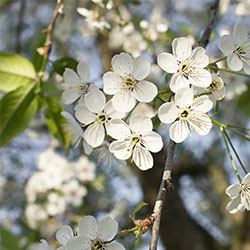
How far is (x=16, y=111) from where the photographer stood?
1.02 metres

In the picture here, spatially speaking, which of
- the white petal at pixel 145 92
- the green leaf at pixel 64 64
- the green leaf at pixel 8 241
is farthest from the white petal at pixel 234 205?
the green leaf at pixel 8 241

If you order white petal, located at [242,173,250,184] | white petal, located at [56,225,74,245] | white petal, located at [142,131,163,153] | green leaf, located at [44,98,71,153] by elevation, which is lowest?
green leaf, located at [44,98,71,153]

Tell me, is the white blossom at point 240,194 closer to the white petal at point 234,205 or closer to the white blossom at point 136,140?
the white petal at point 234,205

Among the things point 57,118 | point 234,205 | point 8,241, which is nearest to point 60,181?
point 8,241

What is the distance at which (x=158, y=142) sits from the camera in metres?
0.70

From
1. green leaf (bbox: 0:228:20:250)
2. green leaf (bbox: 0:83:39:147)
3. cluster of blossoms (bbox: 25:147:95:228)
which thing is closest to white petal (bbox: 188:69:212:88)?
green leaf (bbox: 0:83:39:147)

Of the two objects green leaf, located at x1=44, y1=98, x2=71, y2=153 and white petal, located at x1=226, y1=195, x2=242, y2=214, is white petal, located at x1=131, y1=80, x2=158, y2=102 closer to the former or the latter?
white petal, located at x1=226, y1=195, x2=242, y2=214

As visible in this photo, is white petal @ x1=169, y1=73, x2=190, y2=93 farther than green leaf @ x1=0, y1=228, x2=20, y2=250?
No

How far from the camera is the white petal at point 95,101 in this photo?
0.72m

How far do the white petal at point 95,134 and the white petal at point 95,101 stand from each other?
0.10 feet

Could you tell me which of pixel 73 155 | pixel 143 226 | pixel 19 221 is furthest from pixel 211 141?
pixel 143 226

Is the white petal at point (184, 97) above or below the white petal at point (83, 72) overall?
above

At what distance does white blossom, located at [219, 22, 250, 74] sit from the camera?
0.74 metres

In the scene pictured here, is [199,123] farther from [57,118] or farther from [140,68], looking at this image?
[57,118]
